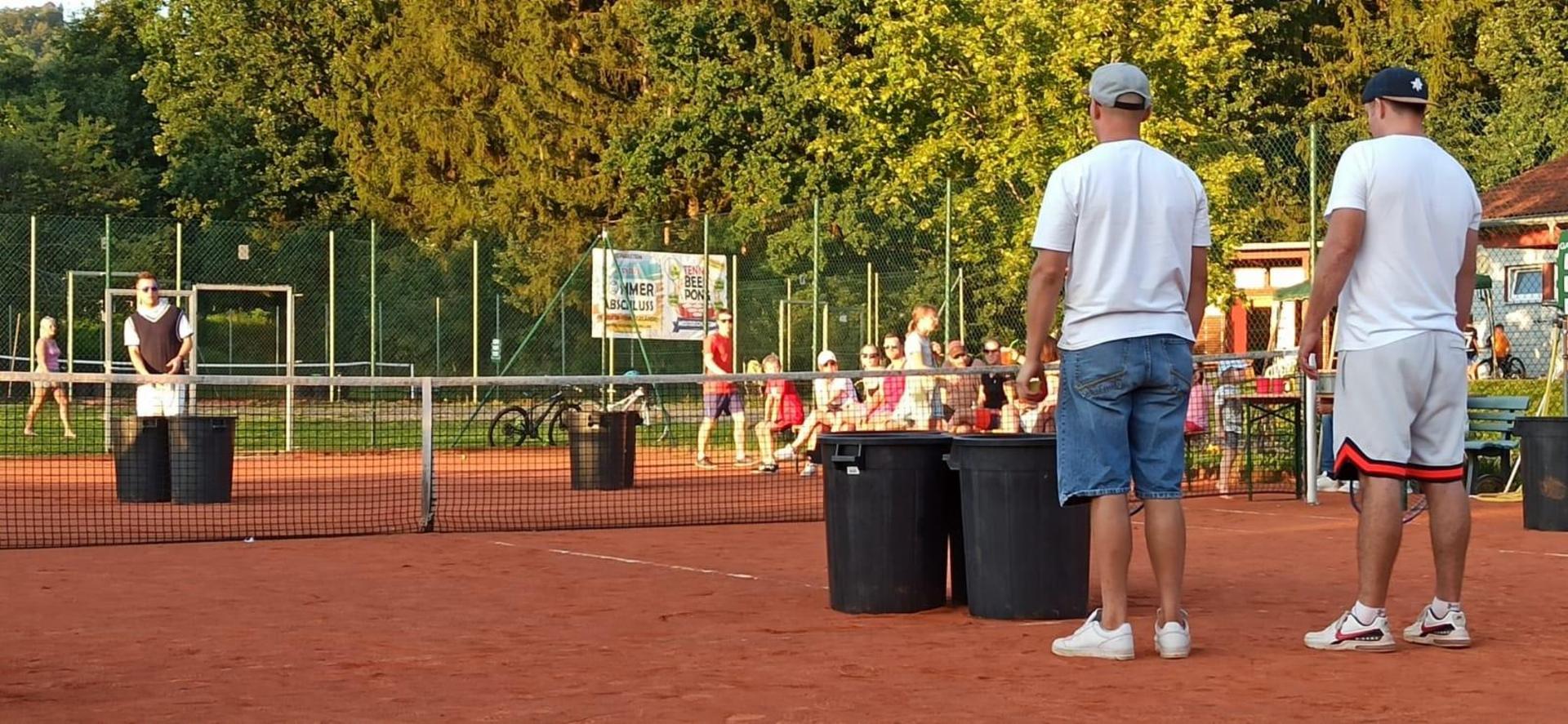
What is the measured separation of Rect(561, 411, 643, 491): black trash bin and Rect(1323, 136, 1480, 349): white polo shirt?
10.7 metres

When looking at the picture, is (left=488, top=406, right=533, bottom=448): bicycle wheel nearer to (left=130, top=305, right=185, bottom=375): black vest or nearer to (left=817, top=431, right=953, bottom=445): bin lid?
(left=130, top=305, right=185, bottom=375): black vest

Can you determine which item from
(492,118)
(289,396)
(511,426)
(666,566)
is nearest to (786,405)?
(511,426)

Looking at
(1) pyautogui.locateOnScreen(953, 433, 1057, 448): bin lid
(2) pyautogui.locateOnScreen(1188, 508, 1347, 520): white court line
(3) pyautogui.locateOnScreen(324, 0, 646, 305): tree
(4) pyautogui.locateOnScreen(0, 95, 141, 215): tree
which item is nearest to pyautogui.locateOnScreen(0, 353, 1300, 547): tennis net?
(2) pyautogui.locateOnScreen(1188, 508, 1347, 520): white court line

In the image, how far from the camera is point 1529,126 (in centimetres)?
4184

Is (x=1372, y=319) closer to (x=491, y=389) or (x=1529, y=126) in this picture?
(x=491, y=389)

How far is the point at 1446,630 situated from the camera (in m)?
6.84

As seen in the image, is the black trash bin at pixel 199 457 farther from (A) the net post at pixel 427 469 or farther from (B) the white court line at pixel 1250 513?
(B) the white court line at pixel 1250 513

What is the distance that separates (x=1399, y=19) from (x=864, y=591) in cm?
4438

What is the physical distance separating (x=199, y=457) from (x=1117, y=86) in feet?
33.7

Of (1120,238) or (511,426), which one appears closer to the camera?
(1120,238)

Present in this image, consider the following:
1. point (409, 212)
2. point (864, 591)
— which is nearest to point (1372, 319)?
point (864, 591)

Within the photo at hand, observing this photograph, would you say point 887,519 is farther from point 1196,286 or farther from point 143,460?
point 143,460

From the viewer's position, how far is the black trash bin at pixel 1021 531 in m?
7.59

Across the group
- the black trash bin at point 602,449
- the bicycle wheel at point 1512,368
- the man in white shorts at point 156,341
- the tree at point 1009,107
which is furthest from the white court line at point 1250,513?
the bicycle wheel at point 1512,368
